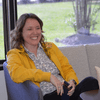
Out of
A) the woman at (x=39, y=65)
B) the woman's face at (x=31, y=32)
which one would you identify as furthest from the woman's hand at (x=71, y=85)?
the woman's face at (x=31, y=32)

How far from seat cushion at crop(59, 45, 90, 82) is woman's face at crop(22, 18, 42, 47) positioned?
0.54 m

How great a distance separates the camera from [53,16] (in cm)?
274

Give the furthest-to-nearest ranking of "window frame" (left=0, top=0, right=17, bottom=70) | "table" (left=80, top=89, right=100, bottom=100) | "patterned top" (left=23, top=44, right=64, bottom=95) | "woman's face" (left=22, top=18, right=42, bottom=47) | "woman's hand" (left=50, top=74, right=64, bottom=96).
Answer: "window frame" (left=0, top=0, right=17, bottom=70) → "woman's face" (left=22, top=18, right=42, bottom=47) → "patterned top" (left=23, top=44, right=64, bottom=95) → "woman's hand" (left=50, top=74, right=64, bottom=96) → "table" (left=80, top=89, right=100, bottom=100)

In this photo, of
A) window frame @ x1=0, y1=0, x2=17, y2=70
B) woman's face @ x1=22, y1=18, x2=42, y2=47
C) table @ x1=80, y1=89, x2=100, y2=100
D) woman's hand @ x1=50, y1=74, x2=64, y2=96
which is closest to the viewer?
table @ x1=80, y1=89, x2=100, y2=100

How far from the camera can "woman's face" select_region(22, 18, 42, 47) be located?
1766 mm

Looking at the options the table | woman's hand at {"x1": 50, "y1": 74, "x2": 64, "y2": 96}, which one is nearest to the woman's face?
woman's hand at {"x1": 50, "y1": 74, "x2": 64, "y2": 96}

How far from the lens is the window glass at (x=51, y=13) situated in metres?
2.64

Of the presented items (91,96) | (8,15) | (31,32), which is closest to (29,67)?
(31,32)

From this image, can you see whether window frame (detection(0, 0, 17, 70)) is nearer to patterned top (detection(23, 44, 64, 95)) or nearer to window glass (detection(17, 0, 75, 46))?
window glass (detection(17, 0, 75, 46))

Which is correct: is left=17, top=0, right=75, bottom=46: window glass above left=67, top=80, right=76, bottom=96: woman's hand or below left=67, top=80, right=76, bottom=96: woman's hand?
above

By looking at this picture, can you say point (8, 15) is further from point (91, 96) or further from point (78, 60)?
point (91, 96)

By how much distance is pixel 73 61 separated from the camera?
7.25ft

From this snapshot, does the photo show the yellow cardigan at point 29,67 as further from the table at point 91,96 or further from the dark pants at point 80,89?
the table at point 91,96

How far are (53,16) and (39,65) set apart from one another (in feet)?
4.02
